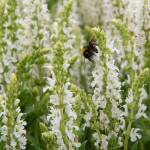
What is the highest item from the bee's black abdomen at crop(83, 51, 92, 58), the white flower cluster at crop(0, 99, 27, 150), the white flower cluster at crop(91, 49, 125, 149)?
the bee's black abdomen at crop(83, 51, 92, 58)

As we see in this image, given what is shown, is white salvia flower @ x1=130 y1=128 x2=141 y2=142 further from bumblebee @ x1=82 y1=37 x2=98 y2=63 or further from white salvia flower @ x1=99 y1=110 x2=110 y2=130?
bumblebee @ x1=82 y1=37 x2=98 y2=63

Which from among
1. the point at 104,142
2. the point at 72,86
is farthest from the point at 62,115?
the point at 104,142

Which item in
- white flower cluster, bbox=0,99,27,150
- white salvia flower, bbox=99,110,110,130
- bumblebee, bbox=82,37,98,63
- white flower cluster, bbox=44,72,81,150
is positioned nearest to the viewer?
white flower cluster, bbox=44,72,81,150

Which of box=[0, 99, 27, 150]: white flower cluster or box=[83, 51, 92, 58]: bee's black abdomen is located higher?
box=[83, 51, 92, 58]: bee's black abdomen

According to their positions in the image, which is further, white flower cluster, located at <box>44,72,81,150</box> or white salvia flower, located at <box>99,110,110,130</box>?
white salvia flower, located at <box>99,110,110,130</box>

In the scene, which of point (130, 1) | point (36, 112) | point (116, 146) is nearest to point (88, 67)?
point (130, 1)

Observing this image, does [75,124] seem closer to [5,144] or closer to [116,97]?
[116,97]

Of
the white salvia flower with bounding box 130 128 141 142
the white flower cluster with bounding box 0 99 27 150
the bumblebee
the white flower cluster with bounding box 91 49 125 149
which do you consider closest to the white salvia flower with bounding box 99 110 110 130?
the white flower cluster with bounding box 91 49 125 149

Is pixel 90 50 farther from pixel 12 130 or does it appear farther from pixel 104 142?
pixel 12 130
